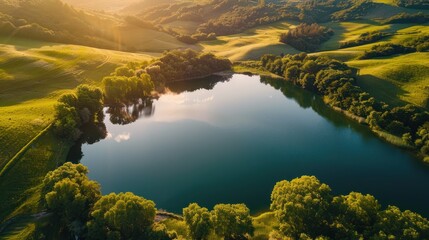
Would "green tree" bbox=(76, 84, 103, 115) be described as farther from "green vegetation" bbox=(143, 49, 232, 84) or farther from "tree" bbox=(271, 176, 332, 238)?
"tree" bbox=(271, 176, 332, 238)

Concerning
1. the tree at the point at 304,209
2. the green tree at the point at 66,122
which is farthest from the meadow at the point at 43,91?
the tree at the point at 304,209

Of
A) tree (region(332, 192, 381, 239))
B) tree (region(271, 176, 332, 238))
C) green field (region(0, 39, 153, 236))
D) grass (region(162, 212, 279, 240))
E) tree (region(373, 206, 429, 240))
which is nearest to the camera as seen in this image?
tree (region(373, 206, 429, 240))

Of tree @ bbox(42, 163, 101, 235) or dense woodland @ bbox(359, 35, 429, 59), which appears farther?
dense woodland @ bbox(359, 35, 429, 59)

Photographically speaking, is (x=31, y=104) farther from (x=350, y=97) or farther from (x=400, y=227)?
(x=350, y=97)

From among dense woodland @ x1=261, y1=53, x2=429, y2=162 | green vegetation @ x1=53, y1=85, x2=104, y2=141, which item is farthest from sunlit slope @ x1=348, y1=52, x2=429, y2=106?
green vegetation @ x1=53, y1=85, x2=104, y2=141

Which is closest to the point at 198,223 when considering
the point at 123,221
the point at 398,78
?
the point at 123,221

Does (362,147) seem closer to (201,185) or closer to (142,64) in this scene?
(201,185)
